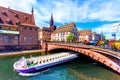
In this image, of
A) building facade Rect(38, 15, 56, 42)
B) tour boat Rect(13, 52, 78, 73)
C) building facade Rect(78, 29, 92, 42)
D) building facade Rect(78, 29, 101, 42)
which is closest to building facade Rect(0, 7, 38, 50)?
tour boat Rect(13, 52, 78, 73)

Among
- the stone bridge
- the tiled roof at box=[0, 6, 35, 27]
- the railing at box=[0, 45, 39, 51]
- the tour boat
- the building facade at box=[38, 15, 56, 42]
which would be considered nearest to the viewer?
the stone bridge

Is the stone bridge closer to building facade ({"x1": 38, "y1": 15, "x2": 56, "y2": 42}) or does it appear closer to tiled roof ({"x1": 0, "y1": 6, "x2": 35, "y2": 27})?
tiled roof ({"x1": 0, "y1": 6, "x2": 35, "y2": 27})

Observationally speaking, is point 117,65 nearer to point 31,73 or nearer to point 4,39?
point 31,73

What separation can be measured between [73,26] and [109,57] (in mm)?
51309

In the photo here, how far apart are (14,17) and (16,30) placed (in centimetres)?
568

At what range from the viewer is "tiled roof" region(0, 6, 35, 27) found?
1411 inches

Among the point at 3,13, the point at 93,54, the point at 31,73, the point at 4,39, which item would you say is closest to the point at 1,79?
the point at 31,73

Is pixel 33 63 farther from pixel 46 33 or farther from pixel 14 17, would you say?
pixel 46 33

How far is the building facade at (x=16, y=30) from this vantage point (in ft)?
112

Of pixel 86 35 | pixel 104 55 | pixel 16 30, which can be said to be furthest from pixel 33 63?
pixel 86 35

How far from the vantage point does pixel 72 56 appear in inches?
974

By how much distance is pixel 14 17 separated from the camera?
38.9m

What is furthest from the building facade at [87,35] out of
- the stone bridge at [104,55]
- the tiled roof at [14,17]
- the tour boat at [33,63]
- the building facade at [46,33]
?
the tour boat at [33,63]

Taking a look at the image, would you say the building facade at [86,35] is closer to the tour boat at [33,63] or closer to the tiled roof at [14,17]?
the tiled roof at [14,17]
